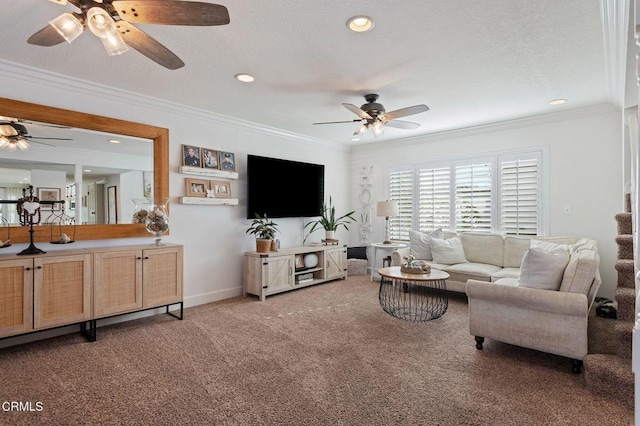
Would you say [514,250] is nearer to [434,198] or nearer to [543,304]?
[434,198]

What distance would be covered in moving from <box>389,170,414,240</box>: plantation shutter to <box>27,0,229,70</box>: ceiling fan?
4.76 m

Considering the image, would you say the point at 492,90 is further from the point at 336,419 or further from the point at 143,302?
the point at 143,302

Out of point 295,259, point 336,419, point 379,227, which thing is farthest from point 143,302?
point 379,227

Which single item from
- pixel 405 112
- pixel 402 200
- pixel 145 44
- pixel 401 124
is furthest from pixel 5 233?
pixel 402 200

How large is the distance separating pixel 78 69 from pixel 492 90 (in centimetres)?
412

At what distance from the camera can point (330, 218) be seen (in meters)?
5.97

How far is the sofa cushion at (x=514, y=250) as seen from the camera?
441 cm

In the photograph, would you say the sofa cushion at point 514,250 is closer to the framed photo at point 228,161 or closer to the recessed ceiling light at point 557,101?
the recessed ceiling light at point 557,101

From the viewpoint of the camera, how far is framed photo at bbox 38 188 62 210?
10.5ft

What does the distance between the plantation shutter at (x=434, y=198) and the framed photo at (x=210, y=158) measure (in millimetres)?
3399

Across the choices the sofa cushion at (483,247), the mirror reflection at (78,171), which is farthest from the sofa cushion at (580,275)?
the mirror reflection at (78,171)

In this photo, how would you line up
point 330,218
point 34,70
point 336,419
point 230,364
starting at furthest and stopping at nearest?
point 330,218
point 34,70
point 230,364
point 336,419

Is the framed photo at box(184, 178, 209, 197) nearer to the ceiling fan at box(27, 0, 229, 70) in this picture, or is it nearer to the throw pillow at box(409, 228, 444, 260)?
the ceiling fan at box(27, 0, 229, 70)

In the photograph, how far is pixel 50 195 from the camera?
10.6 ft
